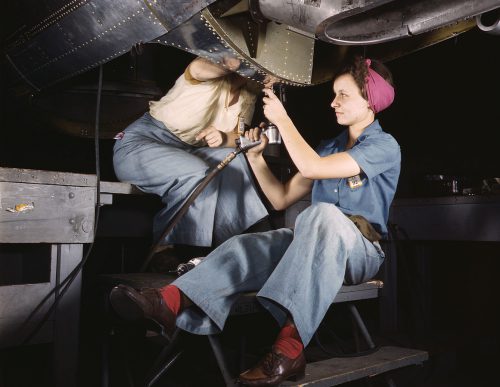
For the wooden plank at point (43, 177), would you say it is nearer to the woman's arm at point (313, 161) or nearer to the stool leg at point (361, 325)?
the woman's arm at point (313, 161)

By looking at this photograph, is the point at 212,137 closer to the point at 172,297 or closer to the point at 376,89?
the point at 376,89

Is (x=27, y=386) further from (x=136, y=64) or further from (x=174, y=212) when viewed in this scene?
(x=136, y=64)

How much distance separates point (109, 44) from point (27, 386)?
1.84 m

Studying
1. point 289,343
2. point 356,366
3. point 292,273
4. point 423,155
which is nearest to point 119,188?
point 292,273

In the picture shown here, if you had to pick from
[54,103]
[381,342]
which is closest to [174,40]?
[54,103]

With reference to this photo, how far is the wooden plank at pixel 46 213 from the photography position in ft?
5.18

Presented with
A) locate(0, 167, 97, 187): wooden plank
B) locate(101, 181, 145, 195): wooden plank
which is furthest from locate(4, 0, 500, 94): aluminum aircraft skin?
locate(0, 167, 97, 187): wooden plank

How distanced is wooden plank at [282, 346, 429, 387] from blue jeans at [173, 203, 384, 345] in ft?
0.49

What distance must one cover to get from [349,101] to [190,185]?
82cm

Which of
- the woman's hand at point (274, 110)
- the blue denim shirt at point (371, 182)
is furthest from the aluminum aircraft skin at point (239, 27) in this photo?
the blue denim shirt at point (371, 182)

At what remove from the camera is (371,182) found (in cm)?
204

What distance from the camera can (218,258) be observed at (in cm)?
181

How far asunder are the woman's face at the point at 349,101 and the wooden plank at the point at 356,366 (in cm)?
103

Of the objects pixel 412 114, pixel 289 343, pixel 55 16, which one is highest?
pixel 55 16
